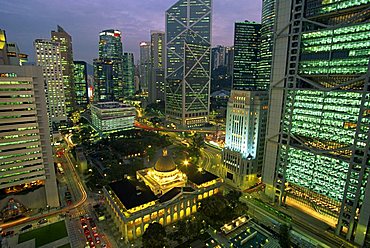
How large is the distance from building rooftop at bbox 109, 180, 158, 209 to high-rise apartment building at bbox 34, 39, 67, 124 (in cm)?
13455

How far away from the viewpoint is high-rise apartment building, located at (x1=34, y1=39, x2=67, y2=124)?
17450 cm

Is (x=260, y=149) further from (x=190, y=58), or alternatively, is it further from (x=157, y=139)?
(x=190, y=58)

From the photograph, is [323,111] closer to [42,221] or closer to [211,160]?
[211,160]

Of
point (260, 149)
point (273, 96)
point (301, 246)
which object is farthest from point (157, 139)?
point (301, 246)

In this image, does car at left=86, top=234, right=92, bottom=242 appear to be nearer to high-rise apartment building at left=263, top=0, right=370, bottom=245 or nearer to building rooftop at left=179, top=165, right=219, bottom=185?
building rooftop at left=179, top=165, right=219, bottom=185

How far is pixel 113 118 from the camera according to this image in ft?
537

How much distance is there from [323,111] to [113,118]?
456 feet

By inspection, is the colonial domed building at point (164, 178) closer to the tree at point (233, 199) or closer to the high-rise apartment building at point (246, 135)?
the tree at point (233, 199)

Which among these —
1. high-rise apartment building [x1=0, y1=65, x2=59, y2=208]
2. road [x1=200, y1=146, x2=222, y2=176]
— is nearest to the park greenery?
road [x1=200, y1=146, x2=222, y2=176]

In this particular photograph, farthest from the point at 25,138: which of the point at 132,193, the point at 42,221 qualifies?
the point at 132,193

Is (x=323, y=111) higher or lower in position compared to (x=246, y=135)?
higher

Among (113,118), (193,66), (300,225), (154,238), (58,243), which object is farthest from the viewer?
(193,66)

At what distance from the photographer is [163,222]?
70.1 m

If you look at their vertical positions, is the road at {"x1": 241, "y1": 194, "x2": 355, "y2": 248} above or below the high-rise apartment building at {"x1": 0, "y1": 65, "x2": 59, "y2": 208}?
below
